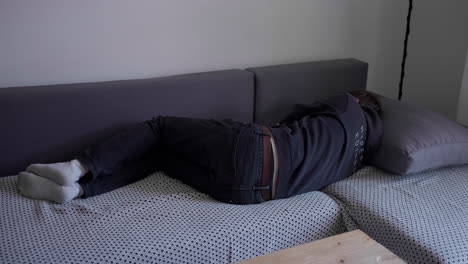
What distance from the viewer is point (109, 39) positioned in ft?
6.12

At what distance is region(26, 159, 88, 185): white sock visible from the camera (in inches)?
58.6

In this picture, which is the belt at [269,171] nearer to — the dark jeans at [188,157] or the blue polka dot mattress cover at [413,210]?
the dark jeans at [188,157]

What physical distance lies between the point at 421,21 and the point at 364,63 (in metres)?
0.52

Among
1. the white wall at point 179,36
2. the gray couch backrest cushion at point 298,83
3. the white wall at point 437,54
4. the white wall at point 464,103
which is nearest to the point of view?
the white wall at point 179,36

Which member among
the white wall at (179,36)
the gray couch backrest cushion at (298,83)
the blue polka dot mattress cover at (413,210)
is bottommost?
the blue polka dot mattress cover at (413,210)

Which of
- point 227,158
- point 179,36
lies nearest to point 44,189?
point 227,158

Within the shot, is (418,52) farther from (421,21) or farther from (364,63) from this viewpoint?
(364,63)

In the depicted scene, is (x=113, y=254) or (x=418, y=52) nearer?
(x=113, y=254)

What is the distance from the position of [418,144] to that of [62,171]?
1.33 metres

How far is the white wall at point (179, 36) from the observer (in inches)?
68.3

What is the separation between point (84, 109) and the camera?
5.61 feet

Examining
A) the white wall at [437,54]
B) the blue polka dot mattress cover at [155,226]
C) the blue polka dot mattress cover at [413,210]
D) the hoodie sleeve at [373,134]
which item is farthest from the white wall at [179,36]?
the blue polka dot mattress cover at [413,210]

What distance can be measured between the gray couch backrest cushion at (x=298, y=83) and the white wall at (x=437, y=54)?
1.59 feet

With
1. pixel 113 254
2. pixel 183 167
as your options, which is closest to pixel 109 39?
pixel 183 167
